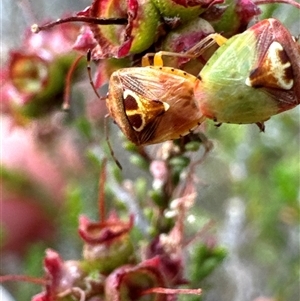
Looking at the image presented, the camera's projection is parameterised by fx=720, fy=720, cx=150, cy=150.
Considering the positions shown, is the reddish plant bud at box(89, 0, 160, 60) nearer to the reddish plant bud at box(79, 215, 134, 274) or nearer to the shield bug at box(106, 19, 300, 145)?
the shield bug at box(106, 19, 300, 145)

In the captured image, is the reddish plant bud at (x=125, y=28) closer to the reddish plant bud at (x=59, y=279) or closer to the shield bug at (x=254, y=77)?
the shield bug at (x=254, y=77)

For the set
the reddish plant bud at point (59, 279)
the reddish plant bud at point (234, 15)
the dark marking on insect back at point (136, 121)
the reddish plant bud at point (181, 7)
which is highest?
the reddish plant bud at point (181, 7)

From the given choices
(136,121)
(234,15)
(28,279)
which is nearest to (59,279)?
(28,279)

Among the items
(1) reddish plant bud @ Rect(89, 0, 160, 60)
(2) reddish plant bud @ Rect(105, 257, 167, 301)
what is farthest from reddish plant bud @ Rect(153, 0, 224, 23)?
(2) reddish plant bud @ Rect(105, 257, 167, 301)

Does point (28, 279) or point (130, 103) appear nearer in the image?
point (130, 103)

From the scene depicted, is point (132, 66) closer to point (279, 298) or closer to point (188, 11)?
point (188, 11)

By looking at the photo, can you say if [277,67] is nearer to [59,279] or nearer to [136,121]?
[136,121]

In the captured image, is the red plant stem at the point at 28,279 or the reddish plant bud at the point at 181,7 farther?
the red plant stem at the point at 28,279

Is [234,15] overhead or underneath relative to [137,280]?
overhead

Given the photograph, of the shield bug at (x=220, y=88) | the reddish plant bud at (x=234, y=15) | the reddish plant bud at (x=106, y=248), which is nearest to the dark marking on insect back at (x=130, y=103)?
the shield bug at (x=220, y=88)
